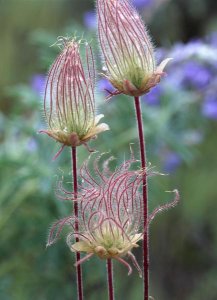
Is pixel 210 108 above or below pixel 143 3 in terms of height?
below

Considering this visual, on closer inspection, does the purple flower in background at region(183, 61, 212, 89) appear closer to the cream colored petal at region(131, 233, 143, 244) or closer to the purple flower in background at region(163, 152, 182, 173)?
the purple flower in background at region(163, 152, 182, 173)

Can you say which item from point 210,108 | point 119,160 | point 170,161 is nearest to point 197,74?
point 210,108

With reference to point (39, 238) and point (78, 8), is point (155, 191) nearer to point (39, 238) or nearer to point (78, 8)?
point (39, 238)

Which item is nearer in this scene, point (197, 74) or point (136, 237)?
point (136, 237)

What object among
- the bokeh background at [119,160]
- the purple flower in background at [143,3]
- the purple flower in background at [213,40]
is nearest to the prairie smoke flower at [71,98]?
the bokeh background at [119,160]

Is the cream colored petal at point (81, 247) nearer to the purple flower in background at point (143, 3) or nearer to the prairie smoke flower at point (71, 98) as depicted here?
the prairie smoke flower at point (71, 98)

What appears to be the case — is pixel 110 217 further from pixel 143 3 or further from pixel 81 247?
pixel 143 3

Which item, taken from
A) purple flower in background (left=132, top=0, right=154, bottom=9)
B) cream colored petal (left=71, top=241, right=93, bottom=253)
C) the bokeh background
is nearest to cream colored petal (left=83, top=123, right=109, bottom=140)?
cream colored petal (left=71, top=241, right=93, bottom=253)
